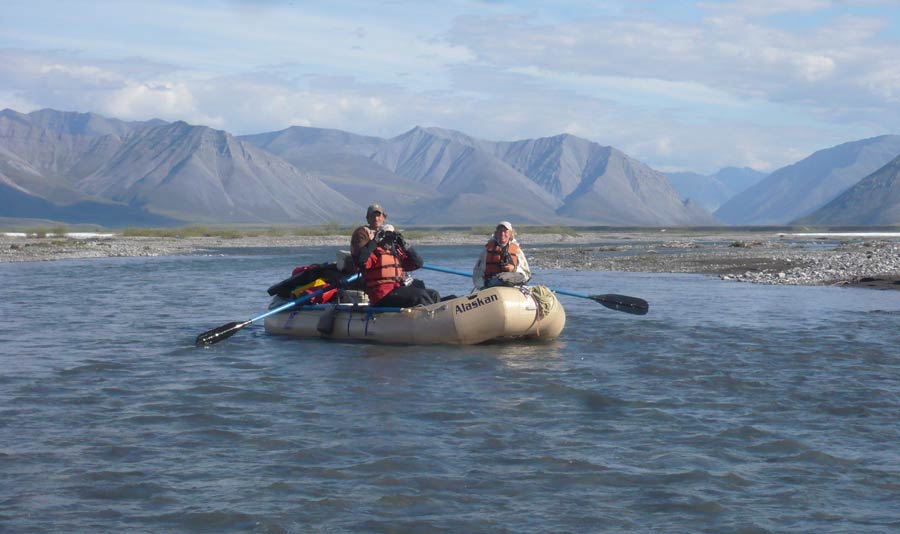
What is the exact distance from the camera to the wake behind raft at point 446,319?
15656 millimetres

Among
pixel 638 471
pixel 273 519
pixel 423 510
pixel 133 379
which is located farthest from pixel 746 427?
pixel 133 379

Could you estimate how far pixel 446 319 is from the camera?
15.8 metres

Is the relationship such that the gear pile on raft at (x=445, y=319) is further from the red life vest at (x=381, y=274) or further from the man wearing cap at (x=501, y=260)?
the man wearing cap at (x=501, y=260)

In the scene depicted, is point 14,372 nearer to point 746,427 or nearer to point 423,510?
point 423,510

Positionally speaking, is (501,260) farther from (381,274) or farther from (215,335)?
(215,335)

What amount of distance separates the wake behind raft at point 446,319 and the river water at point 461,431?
0.29 metres

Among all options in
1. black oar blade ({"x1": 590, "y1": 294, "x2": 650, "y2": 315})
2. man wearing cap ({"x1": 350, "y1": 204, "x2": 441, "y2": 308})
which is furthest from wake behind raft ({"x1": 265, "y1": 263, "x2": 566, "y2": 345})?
black oar blade ({"x1": 590, "y1": 294, "x2": 650, "y2": 315})

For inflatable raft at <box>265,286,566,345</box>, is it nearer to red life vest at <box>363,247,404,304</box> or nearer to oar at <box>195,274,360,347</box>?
red life vest at <box>363,247,404,304</box>

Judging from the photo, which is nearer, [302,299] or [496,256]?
[496,256]

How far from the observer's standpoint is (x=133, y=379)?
13.4 m

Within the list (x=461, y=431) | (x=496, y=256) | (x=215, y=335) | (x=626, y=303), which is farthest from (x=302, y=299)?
(x=461, y=431)

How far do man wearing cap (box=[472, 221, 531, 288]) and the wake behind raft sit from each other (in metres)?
0.62

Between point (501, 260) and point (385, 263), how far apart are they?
1909mm

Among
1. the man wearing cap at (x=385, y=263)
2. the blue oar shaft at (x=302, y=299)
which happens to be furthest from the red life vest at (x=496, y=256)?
the blue oar shaft at (x=302, y=299)
